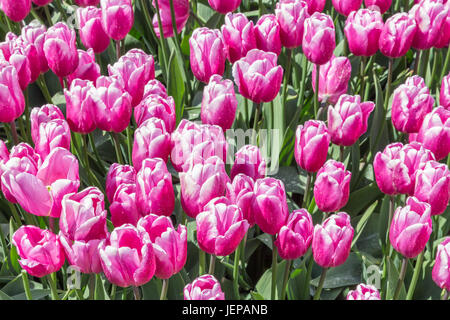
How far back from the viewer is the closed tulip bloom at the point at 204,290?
100cm

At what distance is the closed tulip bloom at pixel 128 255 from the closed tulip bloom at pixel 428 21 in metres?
1.08

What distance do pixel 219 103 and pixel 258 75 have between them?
0.46ft

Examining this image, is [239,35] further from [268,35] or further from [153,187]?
[153,187]

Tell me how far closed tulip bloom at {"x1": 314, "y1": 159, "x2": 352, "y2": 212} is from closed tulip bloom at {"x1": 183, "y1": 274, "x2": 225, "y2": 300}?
0.36 metres

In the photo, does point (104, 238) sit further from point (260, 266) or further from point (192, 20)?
point (192, 20)

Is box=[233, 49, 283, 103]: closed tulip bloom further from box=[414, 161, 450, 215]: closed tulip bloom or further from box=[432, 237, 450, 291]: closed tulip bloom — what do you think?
box=[432, 237, 450, 291]: closed tulip bloom

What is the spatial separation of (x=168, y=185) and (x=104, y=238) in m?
0.15

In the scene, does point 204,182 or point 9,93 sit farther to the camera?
point 9,93

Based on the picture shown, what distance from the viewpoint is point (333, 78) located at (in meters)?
1.70

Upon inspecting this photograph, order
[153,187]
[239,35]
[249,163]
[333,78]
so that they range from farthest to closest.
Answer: [333,78] → [239,35] → [249,163] → [153,187]

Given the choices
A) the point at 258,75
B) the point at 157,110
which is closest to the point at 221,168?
the point at 157,110

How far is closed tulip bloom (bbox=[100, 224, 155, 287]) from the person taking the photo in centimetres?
99

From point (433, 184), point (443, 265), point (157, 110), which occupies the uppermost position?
point (157, 110)

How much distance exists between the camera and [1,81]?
4.47ft
